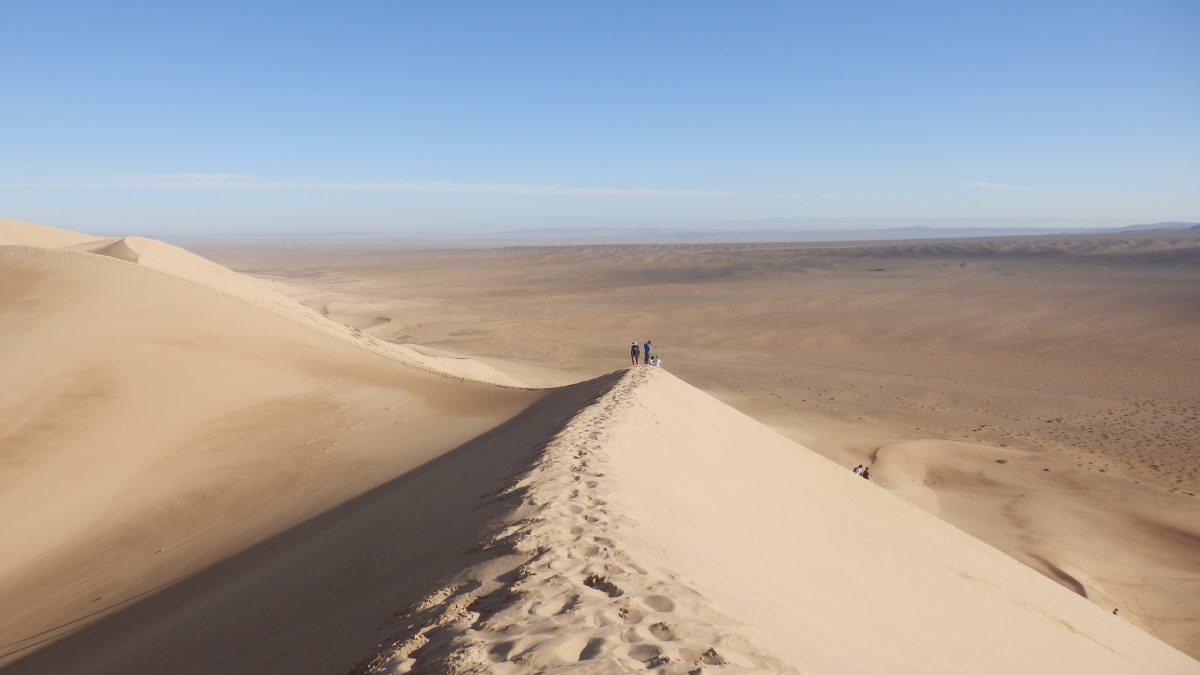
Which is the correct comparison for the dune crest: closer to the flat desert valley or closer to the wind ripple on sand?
the flat desert valley

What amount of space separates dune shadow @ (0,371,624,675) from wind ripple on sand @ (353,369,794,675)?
0.29m

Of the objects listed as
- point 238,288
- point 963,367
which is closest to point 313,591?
point 238,288

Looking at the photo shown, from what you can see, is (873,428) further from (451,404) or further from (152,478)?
(152,478)

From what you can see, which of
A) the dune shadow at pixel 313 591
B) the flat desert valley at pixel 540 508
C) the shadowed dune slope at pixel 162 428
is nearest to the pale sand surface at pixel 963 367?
the flat desert valley at pixel 540 508

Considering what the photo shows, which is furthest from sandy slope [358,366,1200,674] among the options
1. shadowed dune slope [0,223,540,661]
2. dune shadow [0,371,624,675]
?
shadowed dune slope [0,223,540,661]

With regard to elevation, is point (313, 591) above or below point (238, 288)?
below

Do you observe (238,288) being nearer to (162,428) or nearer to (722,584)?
(162,428)

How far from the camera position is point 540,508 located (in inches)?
187

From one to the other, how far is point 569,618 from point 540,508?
5.20 ft

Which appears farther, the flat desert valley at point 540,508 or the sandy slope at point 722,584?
the flat desert valley at point 540,508

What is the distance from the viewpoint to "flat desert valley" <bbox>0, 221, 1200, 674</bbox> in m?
3.64

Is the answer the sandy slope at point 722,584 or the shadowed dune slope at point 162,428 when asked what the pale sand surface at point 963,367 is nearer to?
the sandy slope at point 722,584

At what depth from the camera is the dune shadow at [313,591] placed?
12.6ft

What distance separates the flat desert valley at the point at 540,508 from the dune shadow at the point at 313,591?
4 centimetres
